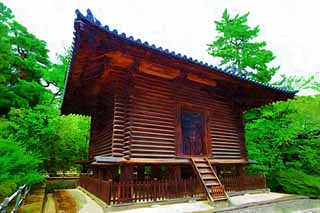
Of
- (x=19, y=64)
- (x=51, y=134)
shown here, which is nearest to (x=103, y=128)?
(x=51, y=134)

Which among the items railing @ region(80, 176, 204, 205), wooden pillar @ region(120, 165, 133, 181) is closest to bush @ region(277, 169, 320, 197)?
railing @ region(80, 176, 204, 205)

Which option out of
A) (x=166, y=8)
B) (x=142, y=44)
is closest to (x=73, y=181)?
(x=142, y=44)

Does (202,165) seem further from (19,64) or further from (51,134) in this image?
(19,64)

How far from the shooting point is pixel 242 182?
8.84 metres

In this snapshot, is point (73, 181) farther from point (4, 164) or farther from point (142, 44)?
point (142, 44)

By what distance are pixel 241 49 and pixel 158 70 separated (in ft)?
32.7

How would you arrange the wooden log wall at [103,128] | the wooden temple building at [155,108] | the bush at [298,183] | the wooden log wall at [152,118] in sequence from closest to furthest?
the wooden temple building at [155,108], the wooden log wall at [152,118], the wooden log wall at [103,128], the bush at [298,183]

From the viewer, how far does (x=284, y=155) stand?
43.8ft

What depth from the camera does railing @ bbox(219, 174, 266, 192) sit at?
8359mm

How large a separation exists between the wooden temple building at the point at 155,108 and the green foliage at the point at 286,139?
1.68m

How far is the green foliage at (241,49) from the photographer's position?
14.4m

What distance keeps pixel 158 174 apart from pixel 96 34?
21.3 ft

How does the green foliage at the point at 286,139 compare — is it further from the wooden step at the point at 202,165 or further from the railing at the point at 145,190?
the railing at the point at 145,190

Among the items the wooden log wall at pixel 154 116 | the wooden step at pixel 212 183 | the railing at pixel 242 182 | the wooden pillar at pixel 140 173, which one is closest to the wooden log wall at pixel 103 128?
the wooden log wall at pixel 154 116
